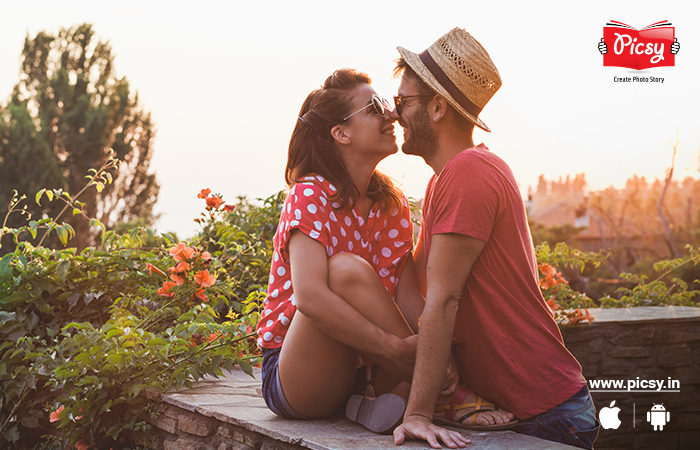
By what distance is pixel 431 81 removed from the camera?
1.82 metres

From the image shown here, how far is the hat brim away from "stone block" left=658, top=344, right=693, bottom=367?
2.96m

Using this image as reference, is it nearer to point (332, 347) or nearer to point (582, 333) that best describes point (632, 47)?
point (582, 333)

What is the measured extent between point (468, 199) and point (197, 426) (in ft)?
4.39

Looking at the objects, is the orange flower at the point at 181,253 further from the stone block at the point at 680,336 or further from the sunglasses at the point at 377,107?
the stone block at the point at 680,336

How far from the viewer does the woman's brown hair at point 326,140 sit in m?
2.00

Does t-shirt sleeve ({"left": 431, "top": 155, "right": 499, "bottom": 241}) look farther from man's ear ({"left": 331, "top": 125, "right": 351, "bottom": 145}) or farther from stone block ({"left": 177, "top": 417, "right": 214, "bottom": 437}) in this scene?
stone block ({"left": 177, "top": 417, "right": 214, "bottom": 437})

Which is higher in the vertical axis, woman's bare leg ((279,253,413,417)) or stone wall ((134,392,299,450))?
woman's bare leg ((279,253,413,417))

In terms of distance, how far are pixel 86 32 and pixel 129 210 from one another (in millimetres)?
6983

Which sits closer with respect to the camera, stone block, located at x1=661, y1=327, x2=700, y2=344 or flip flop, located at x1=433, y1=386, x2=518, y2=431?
flip flop, located at x1=433, y1=386, x2=518, y2=431

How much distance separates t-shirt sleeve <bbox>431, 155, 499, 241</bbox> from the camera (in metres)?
1.60

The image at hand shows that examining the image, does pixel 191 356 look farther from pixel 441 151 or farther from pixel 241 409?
pixel 441 151

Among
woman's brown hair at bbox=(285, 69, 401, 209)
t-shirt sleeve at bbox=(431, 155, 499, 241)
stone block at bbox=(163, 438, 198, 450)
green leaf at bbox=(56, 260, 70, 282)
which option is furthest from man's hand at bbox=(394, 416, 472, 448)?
green leaf at bbox=(56, 260, 70, 282)

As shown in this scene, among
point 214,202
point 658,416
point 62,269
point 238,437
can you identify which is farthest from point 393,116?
point 658,416

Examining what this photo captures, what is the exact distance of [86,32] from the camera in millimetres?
22594
